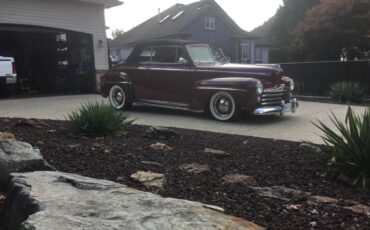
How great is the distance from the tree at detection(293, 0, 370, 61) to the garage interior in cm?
1868

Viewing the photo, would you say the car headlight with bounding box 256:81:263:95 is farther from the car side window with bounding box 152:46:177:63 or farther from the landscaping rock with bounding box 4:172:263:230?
the landscaping rock with bounding box 4:172:263:230

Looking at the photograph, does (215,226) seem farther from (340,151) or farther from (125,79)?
(125,79)

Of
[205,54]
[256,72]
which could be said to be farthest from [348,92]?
[256,72]

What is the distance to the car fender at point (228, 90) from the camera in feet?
31.0

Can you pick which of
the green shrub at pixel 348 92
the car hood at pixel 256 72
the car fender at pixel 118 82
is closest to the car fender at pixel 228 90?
the car hood at pixel 256 72

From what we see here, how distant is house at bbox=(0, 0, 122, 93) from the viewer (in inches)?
647

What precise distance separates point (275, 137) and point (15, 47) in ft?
53.1

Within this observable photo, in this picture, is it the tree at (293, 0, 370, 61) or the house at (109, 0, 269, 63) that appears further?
the house at (109, 0, 269, 63)

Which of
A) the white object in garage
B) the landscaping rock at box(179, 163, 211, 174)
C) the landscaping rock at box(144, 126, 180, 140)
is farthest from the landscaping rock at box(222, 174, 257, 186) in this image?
the white object in garage

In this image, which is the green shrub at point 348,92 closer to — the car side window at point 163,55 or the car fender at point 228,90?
the car fender at point 228,90

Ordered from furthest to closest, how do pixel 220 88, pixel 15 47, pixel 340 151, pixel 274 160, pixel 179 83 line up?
pixel 15 47, pixel 179 83, pixel 220 88, pixel 274 160, pixel 340 151

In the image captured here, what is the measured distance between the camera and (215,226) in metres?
2.81

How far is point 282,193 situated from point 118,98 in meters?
8.46

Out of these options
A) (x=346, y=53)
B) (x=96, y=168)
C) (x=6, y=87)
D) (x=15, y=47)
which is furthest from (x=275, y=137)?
(x=346, y=53)
